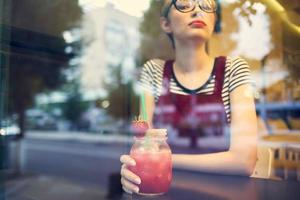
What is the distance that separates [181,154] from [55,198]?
56 centimetres

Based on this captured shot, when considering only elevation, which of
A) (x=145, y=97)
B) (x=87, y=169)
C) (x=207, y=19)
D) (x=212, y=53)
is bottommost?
(x=87, y=169)

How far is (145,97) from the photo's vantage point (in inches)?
48.6

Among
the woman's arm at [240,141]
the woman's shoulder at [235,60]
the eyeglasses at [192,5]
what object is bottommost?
the woman's arm at [240,141]

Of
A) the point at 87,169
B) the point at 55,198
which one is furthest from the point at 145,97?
the point at 87,169

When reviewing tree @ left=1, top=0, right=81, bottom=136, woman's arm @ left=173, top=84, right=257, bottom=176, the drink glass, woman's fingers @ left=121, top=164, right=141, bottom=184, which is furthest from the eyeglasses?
tree @ left=1, top=0, right=81, bottom=136

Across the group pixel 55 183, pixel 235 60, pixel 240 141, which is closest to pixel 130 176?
pixel 240 141

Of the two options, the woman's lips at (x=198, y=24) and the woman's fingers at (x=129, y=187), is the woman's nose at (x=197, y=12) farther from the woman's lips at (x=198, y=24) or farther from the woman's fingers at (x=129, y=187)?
the woman's fingers at (x=129, y=187)

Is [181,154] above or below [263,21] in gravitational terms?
below

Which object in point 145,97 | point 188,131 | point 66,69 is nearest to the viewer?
point 145,97

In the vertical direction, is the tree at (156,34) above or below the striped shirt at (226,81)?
above

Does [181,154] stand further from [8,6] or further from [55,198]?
[8,6]

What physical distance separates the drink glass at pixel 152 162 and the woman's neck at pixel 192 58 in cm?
34

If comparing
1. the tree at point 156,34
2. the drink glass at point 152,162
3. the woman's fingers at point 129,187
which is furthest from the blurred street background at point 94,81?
the drink glass at point 152,162

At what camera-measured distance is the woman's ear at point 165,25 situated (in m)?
1.20
